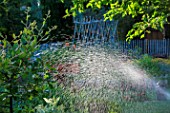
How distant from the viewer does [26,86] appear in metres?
1.78

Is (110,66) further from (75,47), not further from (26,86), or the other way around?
(26,86)

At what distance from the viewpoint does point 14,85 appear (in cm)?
171

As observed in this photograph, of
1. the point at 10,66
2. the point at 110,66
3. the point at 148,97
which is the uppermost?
the point at 10,66

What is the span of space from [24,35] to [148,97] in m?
2.63

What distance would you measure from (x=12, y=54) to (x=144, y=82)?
2.64m

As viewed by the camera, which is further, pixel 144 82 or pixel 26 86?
pixel 144 82

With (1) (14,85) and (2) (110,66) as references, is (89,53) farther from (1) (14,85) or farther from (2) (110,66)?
(1) (14,85)

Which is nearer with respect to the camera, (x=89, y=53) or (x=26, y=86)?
(x=26, y=86)

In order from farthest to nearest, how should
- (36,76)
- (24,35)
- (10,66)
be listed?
(24,35) < (36,76) < (10,66)

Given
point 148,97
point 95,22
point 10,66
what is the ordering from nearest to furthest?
point 10,66
point 148,97
point 95,22

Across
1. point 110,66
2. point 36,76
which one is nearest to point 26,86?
point 36,76

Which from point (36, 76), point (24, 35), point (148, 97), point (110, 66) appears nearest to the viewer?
point (36, 76)

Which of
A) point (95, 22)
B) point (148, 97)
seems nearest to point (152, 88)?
point (148, 97)

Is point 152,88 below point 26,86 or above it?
below
